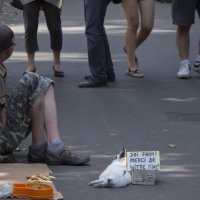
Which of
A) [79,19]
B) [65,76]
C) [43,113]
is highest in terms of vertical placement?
[43,113]

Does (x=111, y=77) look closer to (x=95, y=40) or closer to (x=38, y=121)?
(x=95, y=40)

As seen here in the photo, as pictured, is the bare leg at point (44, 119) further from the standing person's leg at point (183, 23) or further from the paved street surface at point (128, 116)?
the standing person's leg at point (183, 23)

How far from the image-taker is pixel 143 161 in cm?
603

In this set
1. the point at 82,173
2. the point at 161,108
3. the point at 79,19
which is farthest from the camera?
the point at 79,19

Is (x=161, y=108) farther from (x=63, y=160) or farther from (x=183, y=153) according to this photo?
(x=63, y=160)

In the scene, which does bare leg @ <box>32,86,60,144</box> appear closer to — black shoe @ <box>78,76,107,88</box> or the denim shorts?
black shoe @ <box>78,76,107,88</box>

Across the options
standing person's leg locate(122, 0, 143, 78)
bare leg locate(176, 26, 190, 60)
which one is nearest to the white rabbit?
standing person's leg locate(122, 0, 143, 78)

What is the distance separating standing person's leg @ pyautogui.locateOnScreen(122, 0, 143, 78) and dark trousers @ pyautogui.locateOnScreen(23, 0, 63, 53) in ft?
2.61

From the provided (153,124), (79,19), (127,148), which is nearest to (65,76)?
(153,124)

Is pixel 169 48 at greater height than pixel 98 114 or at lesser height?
lesser

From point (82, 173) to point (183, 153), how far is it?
1.00m

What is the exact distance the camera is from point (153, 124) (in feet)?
26.1

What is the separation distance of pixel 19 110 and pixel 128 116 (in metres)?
2.15

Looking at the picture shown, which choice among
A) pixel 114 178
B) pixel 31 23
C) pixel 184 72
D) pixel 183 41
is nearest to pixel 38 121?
pixel 114 178
